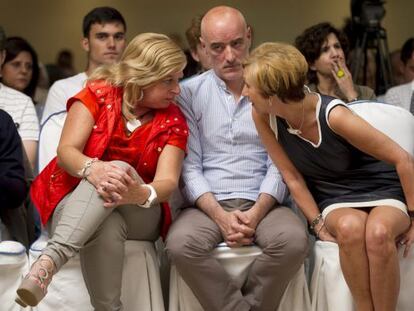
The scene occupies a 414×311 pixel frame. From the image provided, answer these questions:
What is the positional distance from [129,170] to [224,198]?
0.49 meters

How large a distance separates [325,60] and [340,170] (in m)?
1.01

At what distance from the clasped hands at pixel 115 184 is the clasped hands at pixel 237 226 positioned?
12.5 inches

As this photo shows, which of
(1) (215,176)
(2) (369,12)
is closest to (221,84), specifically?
(1) (215,176)

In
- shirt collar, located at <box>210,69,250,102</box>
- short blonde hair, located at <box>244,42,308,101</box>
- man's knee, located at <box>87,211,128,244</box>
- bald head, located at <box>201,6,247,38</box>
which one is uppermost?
bald head, located at <box>201,6,247,38</box>

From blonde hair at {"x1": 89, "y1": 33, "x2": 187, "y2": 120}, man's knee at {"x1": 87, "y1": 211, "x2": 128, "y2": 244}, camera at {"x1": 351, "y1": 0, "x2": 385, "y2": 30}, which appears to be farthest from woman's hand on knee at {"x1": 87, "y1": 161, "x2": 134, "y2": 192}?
camera at {"x1": 351, "y1": 0, "x2": 385, "y2": 30}

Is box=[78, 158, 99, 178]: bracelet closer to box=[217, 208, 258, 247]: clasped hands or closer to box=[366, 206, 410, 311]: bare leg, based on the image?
box=[217, 208, 258, 247]: clasped hands

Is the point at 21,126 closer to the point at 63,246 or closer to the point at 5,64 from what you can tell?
the point at 5,64

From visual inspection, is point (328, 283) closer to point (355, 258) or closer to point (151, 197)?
point (355, 258)

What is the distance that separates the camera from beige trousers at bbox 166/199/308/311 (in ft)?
9.19

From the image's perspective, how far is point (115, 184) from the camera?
2.67 meters

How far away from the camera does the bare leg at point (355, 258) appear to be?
8.85ft

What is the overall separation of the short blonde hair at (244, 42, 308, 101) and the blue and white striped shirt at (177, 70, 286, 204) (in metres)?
0.34

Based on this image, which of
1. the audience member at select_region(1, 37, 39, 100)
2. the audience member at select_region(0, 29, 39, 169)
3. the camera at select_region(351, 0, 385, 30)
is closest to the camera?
the audience member at select_region(0, 29, 39, 169)

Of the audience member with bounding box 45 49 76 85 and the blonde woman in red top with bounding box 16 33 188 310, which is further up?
the blonde woman in red top with bounding box 16 33 188 310
